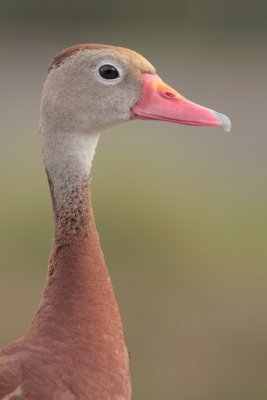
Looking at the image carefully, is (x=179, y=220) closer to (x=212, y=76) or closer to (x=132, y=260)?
(x=132, y=260)

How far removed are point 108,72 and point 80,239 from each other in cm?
39

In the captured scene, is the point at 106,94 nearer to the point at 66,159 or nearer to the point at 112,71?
the point at 112,71

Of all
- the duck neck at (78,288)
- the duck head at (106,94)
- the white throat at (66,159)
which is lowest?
the duck neck at (78,288)

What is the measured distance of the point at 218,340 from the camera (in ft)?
14.5

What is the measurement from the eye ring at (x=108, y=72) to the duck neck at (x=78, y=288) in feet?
0.49

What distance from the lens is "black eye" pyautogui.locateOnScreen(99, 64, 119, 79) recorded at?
102 inches

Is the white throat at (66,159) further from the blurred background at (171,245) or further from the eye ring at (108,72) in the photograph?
the blurred background at (171,245)

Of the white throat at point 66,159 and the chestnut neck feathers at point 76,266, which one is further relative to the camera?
the white throat at point 66,159

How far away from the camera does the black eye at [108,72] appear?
8.48 feet

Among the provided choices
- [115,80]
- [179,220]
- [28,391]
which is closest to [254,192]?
[179,220]

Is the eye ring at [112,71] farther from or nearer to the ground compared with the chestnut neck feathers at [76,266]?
farther from the ground

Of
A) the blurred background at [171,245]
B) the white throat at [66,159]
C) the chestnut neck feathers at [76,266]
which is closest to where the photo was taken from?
the chestnut neck feathers at [76,266]

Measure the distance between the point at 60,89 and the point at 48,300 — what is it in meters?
0.48

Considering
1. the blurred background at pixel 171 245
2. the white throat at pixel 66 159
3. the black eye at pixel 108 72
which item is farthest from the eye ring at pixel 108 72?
the blurred background at pixel 171 245
